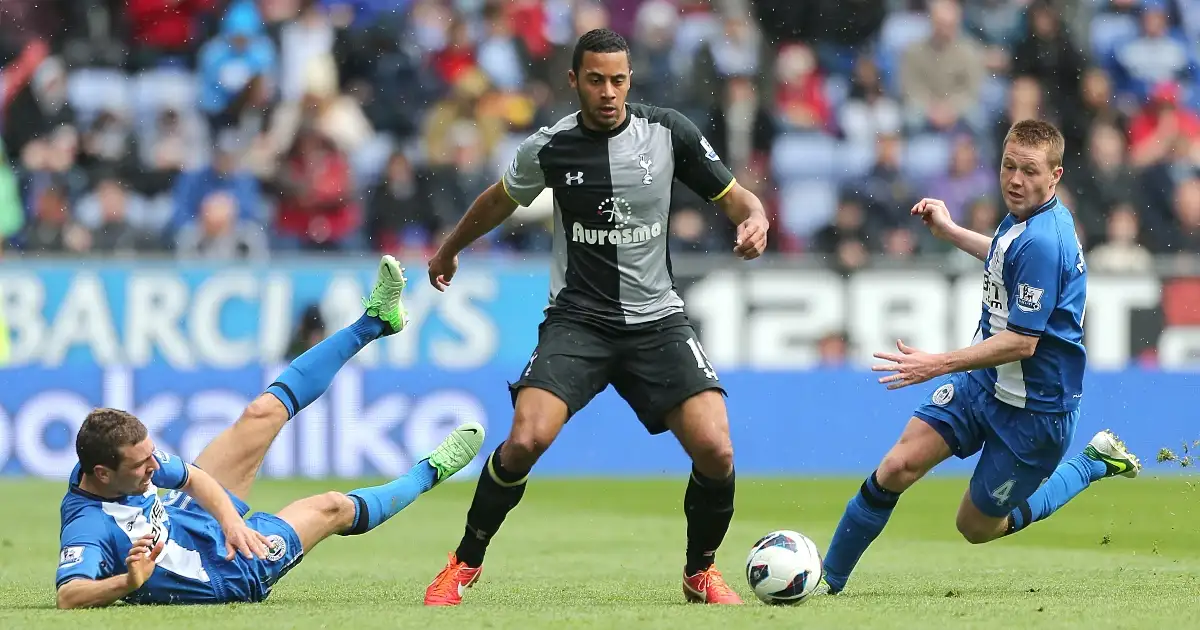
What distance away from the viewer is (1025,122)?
280 inches

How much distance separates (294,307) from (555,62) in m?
4.11

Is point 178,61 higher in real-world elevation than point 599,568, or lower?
higher

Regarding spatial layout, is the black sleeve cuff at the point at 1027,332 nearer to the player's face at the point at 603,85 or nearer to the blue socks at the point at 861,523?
the blue socks at the point at 861,523

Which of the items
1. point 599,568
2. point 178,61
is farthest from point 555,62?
point 599,568

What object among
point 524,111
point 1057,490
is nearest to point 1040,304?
point 1057,490

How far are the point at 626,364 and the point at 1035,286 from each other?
1.64 metres

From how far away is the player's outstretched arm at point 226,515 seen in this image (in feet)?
20.8

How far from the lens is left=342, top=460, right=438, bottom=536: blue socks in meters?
7.27

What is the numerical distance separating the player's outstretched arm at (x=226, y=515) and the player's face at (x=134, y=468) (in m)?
0.17

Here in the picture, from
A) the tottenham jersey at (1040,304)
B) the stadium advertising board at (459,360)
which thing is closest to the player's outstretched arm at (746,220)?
the tottenham jersey at (1040,304)

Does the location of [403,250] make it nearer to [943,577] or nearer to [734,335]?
[734,335]

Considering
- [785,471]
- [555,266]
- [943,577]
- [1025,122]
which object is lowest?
[785,471]

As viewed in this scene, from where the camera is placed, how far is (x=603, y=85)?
6.79 metres

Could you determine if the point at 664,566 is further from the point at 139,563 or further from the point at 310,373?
the point at 139,563
